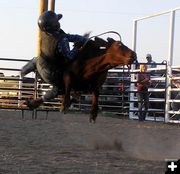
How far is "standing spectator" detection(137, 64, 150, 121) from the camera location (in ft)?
50.1

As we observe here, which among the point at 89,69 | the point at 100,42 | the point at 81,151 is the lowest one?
the point at 81,151

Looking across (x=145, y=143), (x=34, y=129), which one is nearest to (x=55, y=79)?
(x=145, y=143)

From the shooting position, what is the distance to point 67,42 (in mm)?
6414

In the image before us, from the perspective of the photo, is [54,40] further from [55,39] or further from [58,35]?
[58,35]

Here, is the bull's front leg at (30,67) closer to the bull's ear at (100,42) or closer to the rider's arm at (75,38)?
the rider's arm at (75,38)

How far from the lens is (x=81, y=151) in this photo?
7691 millimetres

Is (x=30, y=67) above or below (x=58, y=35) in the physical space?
below

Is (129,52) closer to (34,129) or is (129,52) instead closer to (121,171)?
(121,171)

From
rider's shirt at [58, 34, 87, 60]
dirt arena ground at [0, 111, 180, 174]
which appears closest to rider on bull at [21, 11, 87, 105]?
rider's shirt at [58, 34, 87, 60]

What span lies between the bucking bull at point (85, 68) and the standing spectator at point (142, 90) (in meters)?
8.66

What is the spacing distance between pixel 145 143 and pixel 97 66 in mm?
3271

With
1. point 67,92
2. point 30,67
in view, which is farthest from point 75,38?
point 30,67

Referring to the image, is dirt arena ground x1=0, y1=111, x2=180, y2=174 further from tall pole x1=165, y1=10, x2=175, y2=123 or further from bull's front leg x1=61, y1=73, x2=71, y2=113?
tall pole x1=165, y1=10, x2=175, y2=123

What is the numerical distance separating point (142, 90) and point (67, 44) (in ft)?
30.1
